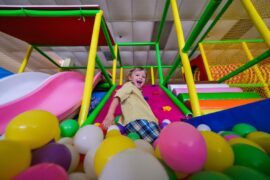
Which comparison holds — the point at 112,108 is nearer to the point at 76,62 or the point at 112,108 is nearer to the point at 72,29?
the point at 72,29

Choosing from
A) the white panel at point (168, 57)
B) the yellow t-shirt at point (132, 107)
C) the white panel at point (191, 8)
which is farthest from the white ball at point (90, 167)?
the white panel at point (168, 57)

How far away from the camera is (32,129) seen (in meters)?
0.27

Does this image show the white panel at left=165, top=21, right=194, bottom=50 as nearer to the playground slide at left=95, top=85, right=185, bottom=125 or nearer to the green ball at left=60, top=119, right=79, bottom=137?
the playground slide at left=95, top=85, right=185, bottom=125

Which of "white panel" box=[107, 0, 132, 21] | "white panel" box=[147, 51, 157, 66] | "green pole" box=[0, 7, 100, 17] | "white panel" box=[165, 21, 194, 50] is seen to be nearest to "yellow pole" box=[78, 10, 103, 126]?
"green pole" box=[0, 7, 100, 17]

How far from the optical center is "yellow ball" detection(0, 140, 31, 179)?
189mm

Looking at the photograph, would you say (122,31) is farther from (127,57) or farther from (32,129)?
(32,129)

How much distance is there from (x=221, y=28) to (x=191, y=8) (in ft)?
2.96

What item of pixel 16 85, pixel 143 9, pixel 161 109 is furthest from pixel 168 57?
pixel 16 85

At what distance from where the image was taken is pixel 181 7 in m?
2.30

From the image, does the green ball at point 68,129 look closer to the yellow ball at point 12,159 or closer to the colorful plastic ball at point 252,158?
the yellow ball at point 12,159

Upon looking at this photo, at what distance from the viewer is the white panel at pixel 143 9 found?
223 cm

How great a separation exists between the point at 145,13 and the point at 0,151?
2638 millimetres

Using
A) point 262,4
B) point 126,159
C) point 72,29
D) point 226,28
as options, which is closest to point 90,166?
point 126,159

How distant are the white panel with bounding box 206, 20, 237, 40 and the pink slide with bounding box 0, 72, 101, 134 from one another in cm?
286
